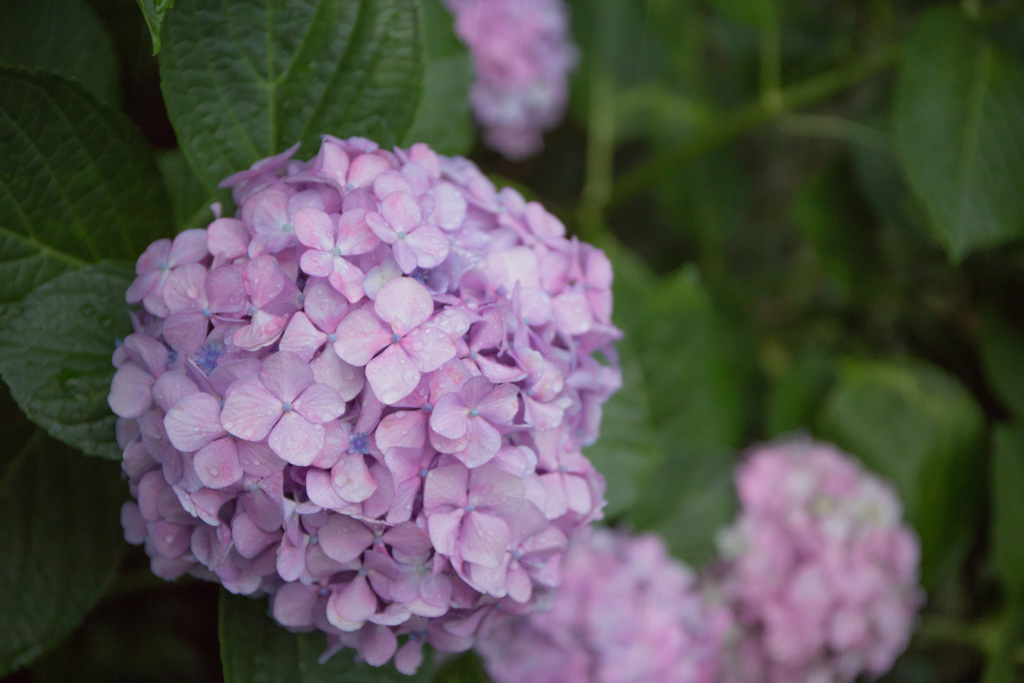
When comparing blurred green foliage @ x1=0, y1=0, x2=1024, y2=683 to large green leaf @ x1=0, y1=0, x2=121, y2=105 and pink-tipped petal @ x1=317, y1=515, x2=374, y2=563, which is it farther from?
pink-tipped petal @ x1=317, y1=515, x2=374, y2=563

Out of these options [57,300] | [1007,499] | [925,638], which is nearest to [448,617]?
[57,300]

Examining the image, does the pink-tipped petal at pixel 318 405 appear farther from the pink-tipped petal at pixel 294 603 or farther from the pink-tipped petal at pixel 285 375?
the pink-tipped petal at pixel 294 603

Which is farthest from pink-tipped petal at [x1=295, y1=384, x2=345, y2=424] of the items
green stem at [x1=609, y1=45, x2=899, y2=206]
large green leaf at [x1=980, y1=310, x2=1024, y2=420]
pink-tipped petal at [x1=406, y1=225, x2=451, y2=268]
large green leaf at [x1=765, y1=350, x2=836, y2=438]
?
large green leaf at [x1=980, y1=310, x2=1024, y2=420]

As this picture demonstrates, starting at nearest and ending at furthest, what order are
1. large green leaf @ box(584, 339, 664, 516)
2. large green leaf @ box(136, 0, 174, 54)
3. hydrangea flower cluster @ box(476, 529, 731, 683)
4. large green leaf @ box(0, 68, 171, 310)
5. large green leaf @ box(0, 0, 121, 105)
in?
large green leaf @ box(136, 0, 174, 54) → large green leaf @ box(0, 68, 171, 310) → large green leaf @ box(0, 0, 121, 105) → large green leaf @ box(584, 339, 664, 516) → hydrangea flower cluster @ box(476, 529, 731, 683)

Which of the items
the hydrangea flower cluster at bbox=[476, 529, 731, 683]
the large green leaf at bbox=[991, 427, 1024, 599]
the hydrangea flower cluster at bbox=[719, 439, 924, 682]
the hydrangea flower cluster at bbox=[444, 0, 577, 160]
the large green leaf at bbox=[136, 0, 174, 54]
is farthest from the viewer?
the hydrangea flower cluster at bbox=[444, 0, 577, 160]

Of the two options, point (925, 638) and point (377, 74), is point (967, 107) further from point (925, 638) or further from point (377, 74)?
point (925, 638)

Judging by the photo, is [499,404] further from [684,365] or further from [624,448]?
[684,365]
